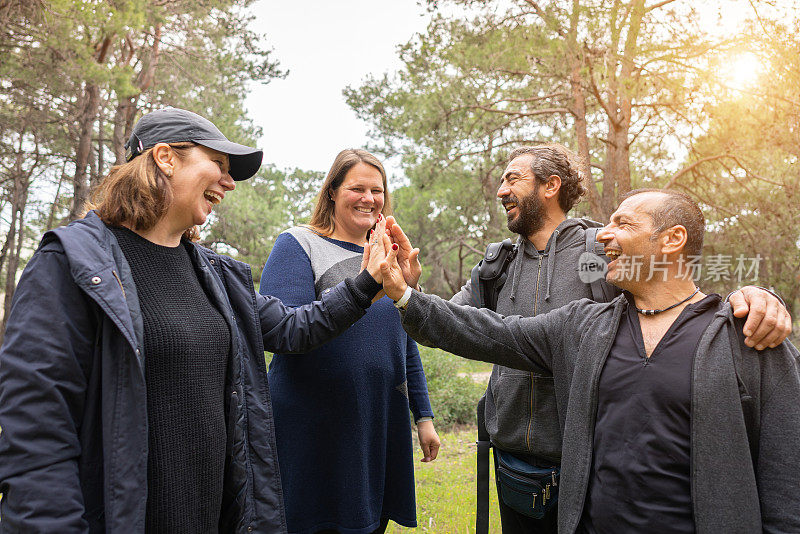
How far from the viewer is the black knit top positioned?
1.72 m

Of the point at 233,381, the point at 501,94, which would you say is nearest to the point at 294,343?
the point at 233,381

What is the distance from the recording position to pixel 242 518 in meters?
1.94

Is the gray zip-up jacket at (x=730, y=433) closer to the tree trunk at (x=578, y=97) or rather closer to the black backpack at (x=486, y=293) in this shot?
the black backpack at (x=486, y=293)

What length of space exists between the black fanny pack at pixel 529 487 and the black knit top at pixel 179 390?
50.2 inches

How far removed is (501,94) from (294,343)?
961cm

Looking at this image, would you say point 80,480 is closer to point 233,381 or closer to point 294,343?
point 233,381

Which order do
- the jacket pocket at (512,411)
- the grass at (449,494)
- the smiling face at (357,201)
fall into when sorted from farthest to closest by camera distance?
the grass at (449,494) → the smiling face at (357,201) → the jacket pocket at (512,411)

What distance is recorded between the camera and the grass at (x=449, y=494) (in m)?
4.69

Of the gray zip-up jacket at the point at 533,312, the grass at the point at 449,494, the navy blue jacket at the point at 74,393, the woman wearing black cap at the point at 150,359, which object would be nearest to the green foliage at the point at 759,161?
the grass at the point at 449,494

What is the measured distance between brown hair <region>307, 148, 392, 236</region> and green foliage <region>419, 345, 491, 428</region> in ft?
21.4

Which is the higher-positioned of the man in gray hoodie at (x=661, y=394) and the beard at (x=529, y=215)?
the beard at (x=529, y=215)

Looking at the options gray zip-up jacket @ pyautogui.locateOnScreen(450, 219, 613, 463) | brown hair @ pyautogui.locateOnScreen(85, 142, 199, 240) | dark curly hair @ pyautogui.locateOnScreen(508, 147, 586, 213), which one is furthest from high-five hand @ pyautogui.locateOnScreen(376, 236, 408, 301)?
dark curly hair @ pyautogui.locateOnScreen(508, 147, 586, 213)

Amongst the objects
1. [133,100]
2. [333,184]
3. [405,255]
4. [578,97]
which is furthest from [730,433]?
[133,100]

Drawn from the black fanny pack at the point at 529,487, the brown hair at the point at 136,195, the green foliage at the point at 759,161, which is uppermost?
A: the green foliage at the point at 759,161
